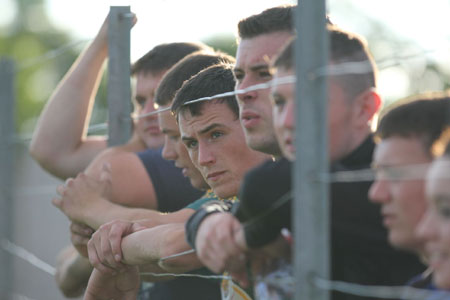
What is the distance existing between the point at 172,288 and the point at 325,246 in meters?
1.63

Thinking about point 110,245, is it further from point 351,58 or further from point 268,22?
point 351,58

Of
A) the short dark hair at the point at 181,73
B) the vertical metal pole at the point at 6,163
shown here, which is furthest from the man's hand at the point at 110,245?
the vertical metal pole at the point at 6,163

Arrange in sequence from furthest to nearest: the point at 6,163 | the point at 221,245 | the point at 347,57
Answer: the point at 6,163, the point at 347,57, the point at 221,245

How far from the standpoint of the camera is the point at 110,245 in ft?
9.53

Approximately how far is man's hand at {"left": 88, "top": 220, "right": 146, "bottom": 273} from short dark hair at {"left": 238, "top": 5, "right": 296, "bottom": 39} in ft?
2.19

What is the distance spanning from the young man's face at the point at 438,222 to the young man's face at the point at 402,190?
61 mm

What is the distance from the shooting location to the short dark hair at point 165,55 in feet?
13.8

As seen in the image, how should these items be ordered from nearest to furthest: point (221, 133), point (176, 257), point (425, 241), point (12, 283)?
point (425, 241)
point (176, 257)
point (221, 133)
point (12, 283)

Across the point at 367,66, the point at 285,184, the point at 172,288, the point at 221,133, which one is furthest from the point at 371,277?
the point at 172,288

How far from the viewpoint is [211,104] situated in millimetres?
3107

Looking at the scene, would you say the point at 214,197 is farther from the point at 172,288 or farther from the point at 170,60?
the point at 170,60

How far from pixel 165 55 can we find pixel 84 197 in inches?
35.5

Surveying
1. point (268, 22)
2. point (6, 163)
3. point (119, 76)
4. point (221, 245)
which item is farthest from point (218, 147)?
point (6, 163)

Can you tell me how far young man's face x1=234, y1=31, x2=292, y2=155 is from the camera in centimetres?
271
